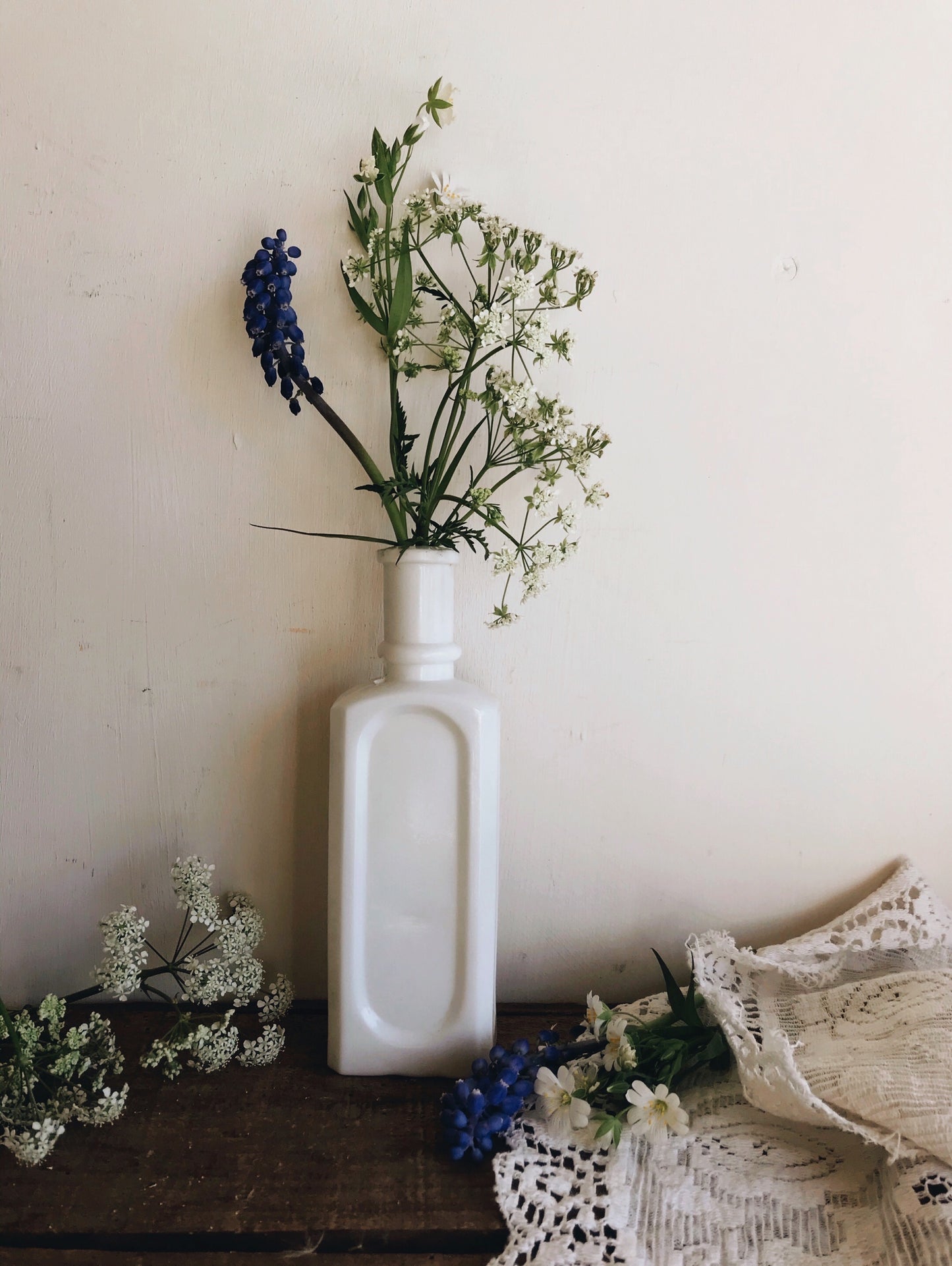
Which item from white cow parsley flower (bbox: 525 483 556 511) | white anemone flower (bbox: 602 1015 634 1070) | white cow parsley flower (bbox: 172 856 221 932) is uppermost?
white cow parsley flower (bbox: 525 483 556 511)

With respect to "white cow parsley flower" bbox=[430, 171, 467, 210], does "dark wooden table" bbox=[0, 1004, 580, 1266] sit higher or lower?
lower

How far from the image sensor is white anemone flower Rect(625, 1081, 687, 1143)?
0.71m

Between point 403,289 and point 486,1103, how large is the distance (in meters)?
0.77

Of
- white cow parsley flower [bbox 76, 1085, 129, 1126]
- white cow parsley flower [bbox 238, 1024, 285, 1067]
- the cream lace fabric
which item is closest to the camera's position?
the cream lace fabric

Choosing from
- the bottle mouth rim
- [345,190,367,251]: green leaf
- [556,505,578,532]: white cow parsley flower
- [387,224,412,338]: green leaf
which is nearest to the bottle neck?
the bottle mouth rim

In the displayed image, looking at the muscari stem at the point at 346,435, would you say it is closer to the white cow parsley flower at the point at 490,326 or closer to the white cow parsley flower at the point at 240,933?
the white cow parsley flower at the point at 490,326

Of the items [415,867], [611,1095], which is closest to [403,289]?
[415,867]

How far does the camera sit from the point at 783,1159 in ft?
2.31

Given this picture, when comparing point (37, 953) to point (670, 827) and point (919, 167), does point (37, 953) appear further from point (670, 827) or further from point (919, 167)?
point (919, 167)

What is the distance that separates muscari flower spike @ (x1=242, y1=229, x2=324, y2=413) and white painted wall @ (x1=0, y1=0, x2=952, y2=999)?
66 mm

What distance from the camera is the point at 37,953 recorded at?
94cm

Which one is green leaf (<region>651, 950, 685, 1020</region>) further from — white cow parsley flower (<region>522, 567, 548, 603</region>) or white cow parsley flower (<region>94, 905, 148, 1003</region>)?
white cow parsley flower (<region>94, 905, 148, 1003</region>)

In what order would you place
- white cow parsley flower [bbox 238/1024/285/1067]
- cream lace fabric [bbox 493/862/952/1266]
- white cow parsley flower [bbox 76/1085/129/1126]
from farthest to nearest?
white cow parsley flower [bbox 238/1024/285/1067], white cow parsley flower [bbox 76/1085/129/1126], cream lace fabric [bbox 493/862/952/1266]

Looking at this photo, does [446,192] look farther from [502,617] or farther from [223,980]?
[223,980]
